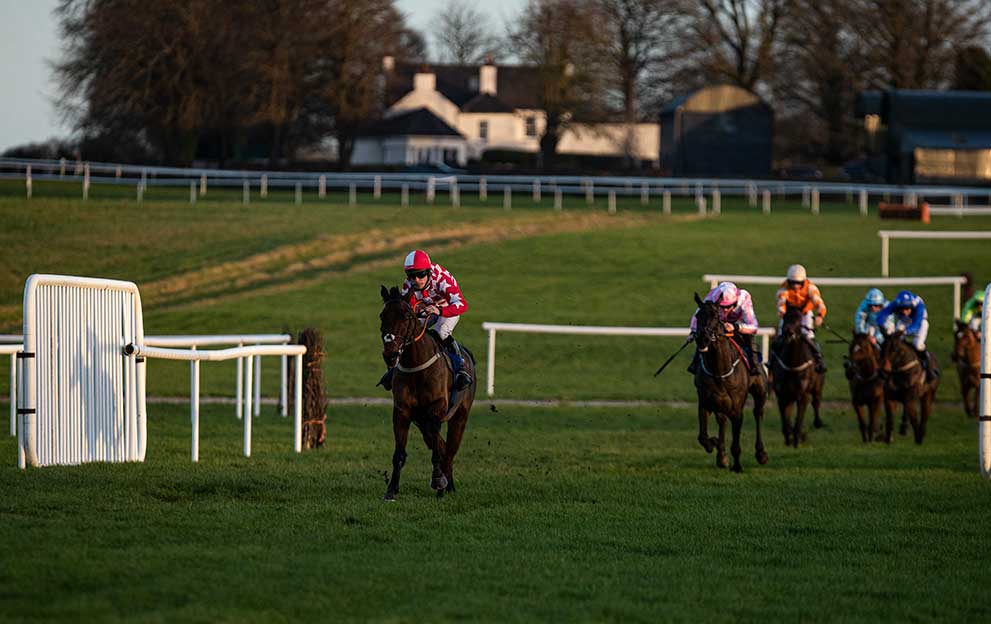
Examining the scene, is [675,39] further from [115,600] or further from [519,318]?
[115,600]

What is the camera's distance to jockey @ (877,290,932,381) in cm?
1585

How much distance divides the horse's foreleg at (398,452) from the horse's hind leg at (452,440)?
383 mm

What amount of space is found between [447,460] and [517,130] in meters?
71.7

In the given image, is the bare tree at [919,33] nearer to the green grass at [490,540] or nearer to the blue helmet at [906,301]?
the blue helmet at [906,301]

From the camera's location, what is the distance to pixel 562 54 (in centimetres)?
5809

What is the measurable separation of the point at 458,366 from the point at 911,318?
775cm

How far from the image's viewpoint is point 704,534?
8.29 meters

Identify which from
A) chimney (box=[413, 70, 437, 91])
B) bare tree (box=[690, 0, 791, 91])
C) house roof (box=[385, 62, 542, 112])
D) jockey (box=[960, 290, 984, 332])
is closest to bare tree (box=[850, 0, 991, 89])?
Answer: bare tree (box=[690, 0, 791, 91])

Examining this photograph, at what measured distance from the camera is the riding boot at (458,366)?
9930mm

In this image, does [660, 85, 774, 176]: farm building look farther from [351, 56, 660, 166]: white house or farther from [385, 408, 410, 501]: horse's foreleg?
[385, 408, 410, 501]: horse's foreleg

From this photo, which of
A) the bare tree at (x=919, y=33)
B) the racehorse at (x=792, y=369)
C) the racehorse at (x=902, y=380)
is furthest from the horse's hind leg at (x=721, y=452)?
the bare tree at (x=919, y=33)

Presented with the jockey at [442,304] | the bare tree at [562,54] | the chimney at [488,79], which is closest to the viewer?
the jockey at [442,304]

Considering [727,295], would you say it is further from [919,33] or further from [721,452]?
[919,33]

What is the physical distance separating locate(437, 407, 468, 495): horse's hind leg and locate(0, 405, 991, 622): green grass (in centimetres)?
24
